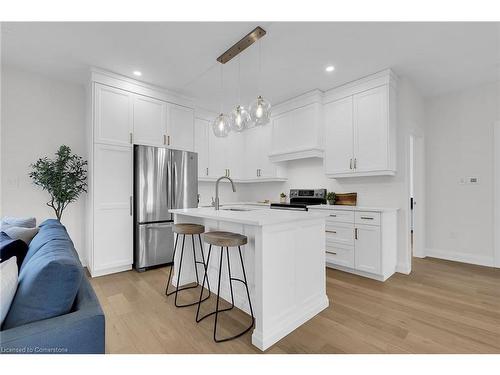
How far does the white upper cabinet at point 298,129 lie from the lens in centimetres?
388

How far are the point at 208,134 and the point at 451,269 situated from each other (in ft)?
14.6

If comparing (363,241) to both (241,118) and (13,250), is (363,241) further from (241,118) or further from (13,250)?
(13,250)

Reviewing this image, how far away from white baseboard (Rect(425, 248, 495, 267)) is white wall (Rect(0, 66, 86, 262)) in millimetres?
5562

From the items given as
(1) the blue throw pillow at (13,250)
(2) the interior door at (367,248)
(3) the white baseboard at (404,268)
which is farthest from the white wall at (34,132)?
(3) the white baseboard at (404,268)

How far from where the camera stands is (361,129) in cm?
346

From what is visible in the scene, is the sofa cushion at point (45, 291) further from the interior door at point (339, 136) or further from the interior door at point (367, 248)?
the interior door at point (339, 136)

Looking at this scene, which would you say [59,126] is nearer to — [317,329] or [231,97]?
[231,97]

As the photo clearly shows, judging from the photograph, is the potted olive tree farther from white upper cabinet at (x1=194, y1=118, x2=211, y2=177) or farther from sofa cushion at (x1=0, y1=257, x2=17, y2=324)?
sofa cushion at (x1=0, y1=257, x2=17, y2=324)

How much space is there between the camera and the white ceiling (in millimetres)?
2377

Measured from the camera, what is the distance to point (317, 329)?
195cm

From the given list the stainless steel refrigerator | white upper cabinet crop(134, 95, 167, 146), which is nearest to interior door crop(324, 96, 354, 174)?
the stainless steel refrigerator

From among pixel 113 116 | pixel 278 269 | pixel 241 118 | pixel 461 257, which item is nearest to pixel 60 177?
pixel 113 116

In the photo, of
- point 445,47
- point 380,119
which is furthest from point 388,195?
point 445,47

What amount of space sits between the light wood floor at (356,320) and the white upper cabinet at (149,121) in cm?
197
